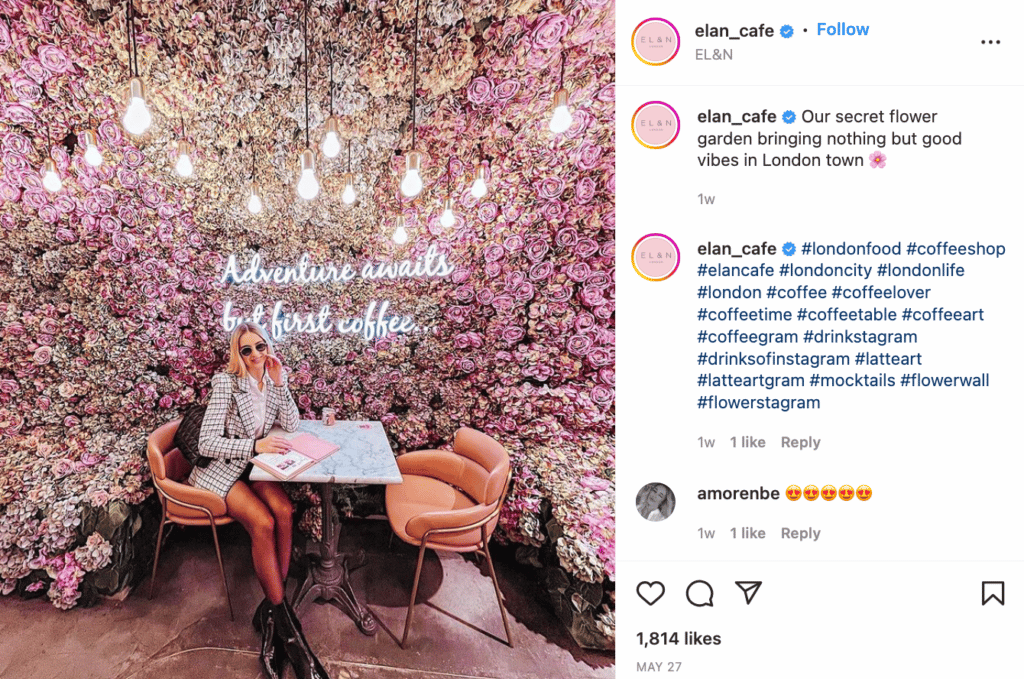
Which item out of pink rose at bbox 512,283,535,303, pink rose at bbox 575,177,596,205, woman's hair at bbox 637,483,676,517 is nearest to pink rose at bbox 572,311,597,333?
pink rose at bbox 512,283,535,303

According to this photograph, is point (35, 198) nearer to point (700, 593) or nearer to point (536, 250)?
point (536, 250)

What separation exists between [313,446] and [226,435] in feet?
1.23

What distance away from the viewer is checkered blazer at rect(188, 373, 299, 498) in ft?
6.13

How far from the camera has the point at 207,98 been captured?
1.92 m

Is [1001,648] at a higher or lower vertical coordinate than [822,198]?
lower

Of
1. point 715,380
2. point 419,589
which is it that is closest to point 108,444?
point 419,589

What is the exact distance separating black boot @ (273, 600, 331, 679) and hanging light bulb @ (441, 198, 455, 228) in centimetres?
183

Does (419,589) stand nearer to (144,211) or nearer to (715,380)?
(715,380)

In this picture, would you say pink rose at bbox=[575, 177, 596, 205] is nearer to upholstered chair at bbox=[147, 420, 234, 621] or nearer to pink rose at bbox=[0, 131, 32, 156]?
upholstered chair at bbox=[147, 420, 234, 621]

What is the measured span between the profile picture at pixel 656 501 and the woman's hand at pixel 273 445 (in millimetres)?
1541

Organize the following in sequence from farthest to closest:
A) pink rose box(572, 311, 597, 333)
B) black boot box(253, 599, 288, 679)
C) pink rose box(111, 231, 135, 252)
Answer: pink rose box(572, 311, 597, 333)
pink rose box(111, 231, 135, 252)
black boot box(253, 599, 288, 679)

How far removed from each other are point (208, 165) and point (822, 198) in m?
2.39

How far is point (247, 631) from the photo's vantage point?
1813 mm

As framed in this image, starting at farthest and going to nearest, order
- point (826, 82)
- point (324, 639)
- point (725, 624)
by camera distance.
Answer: point (324, 639), point (725, 624), point (826, 82)
